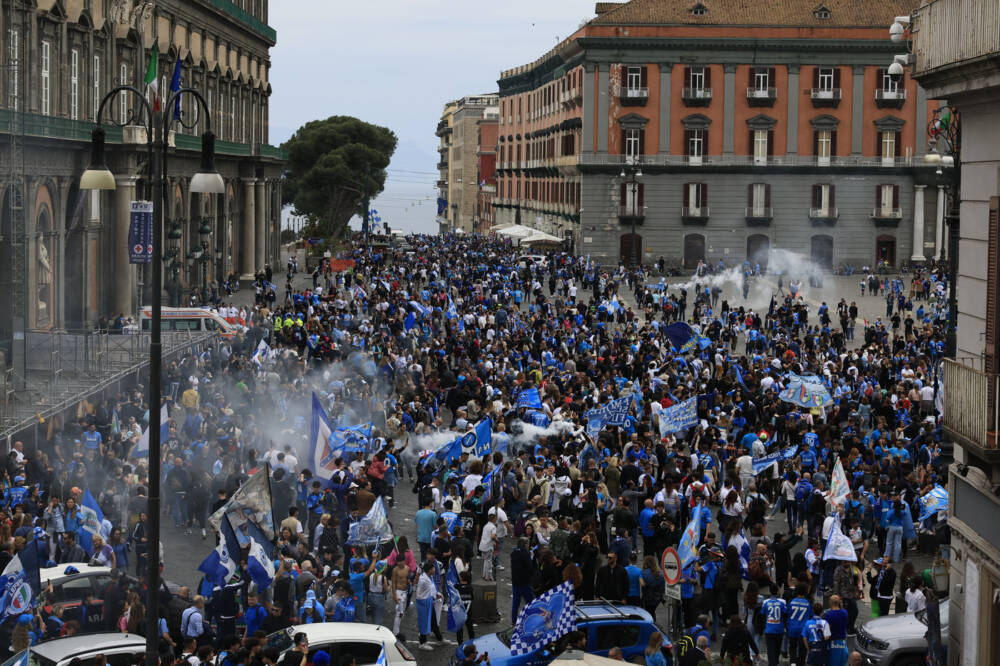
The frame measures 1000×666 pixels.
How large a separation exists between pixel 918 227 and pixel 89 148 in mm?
52210

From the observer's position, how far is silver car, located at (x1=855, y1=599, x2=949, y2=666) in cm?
1662

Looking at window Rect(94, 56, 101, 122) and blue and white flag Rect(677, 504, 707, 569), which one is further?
window Rect(94, 56, 101, 122)

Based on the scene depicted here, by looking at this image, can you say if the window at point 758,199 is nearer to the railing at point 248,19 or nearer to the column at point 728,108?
the column at point 728,108

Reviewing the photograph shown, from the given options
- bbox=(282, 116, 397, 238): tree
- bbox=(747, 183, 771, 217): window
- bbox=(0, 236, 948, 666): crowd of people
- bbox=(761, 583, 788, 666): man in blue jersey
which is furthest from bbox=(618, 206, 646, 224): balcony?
bbox=(761, 583, 788, 666): man in blue jersey

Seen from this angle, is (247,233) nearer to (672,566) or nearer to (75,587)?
(75,587)

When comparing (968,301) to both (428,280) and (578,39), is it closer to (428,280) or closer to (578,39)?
(428,280)

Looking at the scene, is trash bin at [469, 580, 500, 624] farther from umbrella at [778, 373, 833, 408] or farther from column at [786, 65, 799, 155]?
column at [786, 65, 799, 155]

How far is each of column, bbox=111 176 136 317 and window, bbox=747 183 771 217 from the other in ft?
140

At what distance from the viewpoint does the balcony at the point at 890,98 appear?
79562mm

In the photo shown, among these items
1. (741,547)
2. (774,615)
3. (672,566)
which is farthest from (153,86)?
(741,547)

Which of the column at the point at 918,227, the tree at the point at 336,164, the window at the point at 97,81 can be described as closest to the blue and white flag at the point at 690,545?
the window at the point at 97,81

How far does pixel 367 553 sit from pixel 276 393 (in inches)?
498

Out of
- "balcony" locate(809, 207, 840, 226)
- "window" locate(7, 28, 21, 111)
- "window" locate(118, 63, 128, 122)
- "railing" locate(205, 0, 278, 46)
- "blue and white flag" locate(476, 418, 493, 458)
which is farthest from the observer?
"balcony" locate(809, 207, 840, 226)

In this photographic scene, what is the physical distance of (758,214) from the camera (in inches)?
3179
